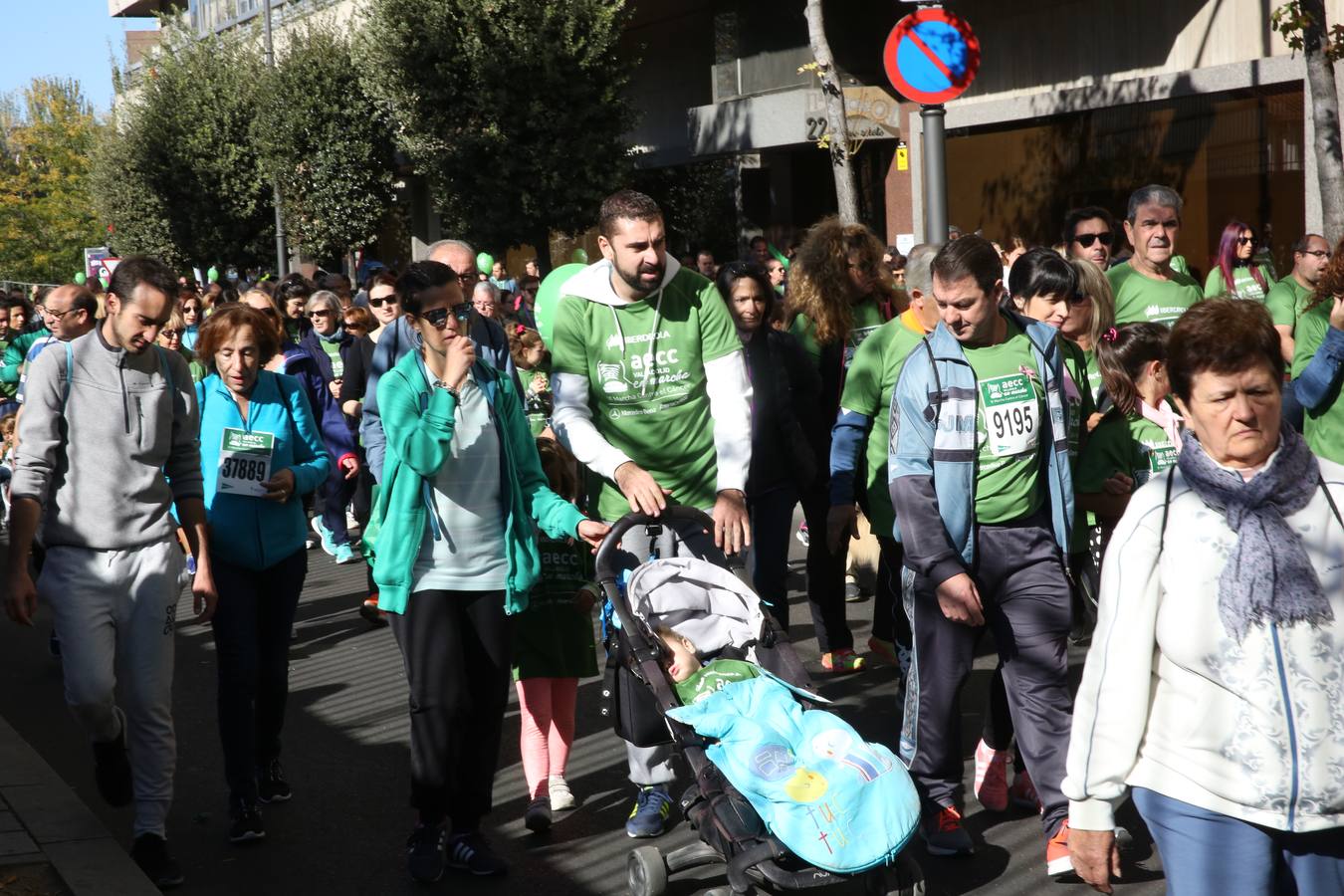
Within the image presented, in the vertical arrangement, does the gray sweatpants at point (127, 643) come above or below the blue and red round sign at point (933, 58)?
below

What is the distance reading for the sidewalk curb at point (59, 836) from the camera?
199 inches

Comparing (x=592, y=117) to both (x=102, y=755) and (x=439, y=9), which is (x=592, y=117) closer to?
(x=439, y=9)

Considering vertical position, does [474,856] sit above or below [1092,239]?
below

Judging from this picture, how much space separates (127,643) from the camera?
528 centimetres

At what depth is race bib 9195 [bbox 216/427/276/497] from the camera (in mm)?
5844

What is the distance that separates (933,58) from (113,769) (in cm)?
612

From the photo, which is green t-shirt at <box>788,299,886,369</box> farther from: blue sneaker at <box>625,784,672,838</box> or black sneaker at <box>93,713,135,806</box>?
black sneaker at <box>93,713,135,806</box>

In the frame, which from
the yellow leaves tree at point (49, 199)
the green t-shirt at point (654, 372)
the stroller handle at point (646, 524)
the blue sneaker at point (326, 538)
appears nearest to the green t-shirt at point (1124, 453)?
the green t-shirt at point (654, 372)

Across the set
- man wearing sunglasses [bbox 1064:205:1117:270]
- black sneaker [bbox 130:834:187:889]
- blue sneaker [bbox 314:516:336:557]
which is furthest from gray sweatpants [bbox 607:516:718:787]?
blue sneaker [bbox 314:516:336:557]

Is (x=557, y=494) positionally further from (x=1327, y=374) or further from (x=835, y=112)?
(x=835, y=112)

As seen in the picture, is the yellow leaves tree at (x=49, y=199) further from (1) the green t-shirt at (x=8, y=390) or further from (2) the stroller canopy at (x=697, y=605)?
(2) the stroller canopy at (x=697, y=605)

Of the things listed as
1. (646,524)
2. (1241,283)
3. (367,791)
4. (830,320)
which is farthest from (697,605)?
(1241,283)

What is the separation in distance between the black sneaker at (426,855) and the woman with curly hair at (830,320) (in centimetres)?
288

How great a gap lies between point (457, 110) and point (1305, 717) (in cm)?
2383
